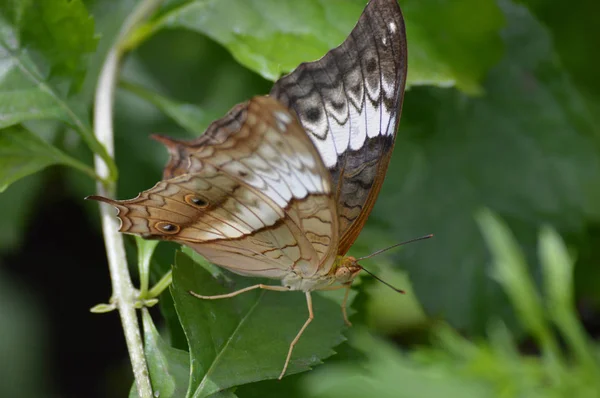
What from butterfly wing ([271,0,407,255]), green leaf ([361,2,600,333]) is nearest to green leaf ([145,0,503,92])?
butterfly wing ([271,0,407,255])

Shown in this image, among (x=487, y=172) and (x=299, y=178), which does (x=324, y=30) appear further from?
(x=487, y=172)

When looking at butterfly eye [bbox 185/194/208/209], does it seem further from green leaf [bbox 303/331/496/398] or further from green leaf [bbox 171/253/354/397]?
green leaf [bbox 303/331/496/398]

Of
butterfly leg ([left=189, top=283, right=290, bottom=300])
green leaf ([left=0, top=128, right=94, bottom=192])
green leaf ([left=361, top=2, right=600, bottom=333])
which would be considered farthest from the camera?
green leaf ([left=361, top=2, right=600, bottom=333])

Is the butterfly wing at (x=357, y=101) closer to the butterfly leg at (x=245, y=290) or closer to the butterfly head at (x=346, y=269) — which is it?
the butterfly head at (x=346, y=269)

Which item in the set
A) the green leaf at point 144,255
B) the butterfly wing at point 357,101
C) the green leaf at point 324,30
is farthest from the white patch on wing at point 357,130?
the green leaf at point 144,255

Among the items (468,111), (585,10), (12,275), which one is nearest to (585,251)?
(468,111)

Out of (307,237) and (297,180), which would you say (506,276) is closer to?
(307,237)
